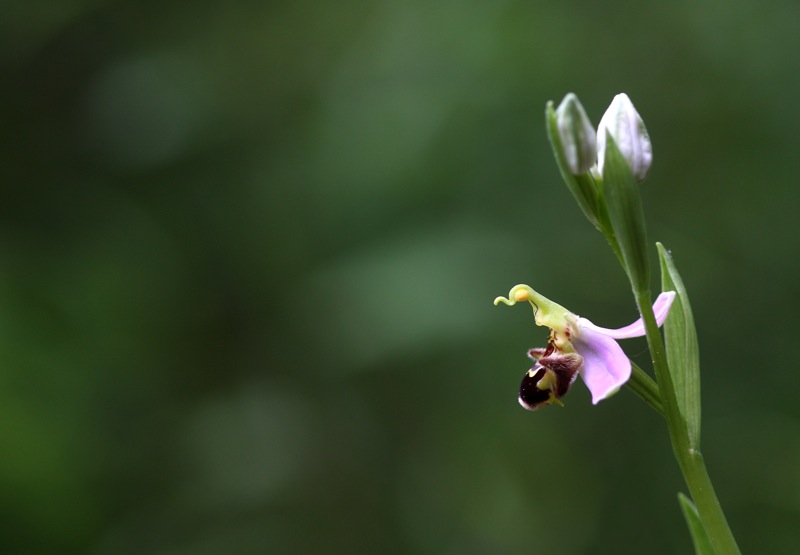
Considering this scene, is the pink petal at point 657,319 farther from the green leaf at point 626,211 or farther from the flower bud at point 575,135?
the flower bud at point 575,135

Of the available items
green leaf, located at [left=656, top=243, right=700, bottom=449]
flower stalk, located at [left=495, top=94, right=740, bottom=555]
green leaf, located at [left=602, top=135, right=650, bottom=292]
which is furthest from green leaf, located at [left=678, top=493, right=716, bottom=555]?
green leaf, located at [left=602, top=135, right=650, bottom=292]

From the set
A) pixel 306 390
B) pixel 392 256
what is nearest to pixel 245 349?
pixel 306 390

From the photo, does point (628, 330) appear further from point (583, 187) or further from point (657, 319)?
point (583, 187)

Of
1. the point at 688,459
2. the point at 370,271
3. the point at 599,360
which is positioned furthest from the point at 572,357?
the point at 370,271

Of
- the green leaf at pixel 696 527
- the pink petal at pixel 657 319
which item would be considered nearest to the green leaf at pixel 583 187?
the pink petal at pixel 657 319

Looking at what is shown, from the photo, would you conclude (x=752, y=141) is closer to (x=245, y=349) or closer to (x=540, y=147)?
(x=540, y=147)

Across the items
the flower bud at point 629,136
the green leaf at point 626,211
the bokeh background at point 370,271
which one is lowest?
the bokeh background at point 370,271

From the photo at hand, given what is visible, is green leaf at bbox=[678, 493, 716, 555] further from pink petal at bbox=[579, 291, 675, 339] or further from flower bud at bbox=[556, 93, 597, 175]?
flower bud at bbox=[556, 93, 597, 175]

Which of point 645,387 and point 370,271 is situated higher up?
point 645,387
